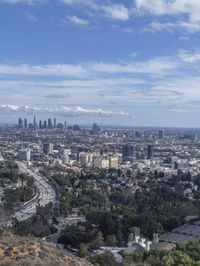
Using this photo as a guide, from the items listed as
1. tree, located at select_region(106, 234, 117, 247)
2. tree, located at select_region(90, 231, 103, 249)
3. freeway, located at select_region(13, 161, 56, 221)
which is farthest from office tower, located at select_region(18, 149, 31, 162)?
tree, located at select_region(90, 231, 103, 249)

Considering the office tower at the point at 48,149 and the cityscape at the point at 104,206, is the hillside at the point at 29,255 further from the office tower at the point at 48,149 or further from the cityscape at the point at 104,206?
the office tower at the point at 48,149

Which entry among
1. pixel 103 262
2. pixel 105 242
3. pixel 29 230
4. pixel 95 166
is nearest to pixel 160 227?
pixel 105 242

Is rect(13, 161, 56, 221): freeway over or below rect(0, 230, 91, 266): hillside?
below

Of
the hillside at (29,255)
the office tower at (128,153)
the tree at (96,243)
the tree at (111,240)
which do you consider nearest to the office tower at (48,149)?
the office tower at (128,153)

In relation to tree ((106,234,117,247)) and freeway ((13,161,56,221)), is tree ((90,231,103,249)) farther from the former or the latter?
freeway ((13,161,56,221))

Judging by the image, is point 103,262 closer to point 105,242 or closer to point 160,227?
point 105,242

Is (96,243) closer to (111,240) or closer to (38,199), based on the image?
(111,240)

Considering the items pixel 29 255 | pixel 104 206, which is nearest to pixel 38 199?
pixel 104 206
